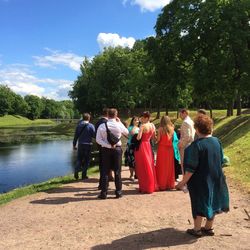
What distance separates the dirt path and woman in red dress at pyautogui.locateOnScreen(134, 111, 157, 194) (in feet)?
1.04

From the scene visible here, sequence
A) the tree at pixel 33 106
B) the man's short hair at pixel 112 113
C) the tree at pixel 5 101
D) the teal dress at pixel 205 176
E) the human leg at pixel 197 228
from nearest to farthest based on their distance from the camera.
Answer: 1. the teal dress at pixel 205 176
2. the human leg at pixel 197 228
3. the man's short hair at pixel 112 113
4. the tree at pixel 5 101
5. the tree at pixel 33 106

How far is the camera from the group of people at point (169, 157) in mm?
6871

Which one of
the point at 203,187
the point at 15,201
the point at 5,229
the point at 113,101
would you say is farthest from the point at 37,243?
the point at 113,101

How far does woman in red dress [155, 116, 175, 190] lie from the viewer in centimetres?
1165

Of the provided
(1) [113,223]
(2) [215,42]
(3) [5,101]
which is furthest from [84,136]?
(3) [5,101]

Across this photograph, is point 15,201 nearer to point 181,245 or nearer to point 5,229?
point 5,229

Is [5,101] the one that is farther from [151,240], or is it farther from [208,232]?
[208,232]

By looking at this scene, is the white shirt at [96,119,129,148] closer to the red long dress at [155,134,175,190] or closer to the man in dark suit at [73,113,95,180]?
the red long dress at [155,134,175,190]

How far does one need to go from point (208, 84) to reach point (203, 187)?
75.9ft

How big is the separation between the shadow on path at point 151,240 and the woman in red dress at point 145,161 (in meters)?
3.61

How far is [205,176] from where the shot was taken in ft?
22.5

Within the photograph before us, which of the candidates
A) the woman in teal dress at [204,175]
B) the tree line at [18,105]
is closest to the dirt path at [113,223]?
the woman in teal dress at [204,175]

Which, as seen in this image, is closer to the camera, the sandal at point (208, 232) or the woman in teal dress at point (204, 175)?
the woman in teal dress at point (204, 175)

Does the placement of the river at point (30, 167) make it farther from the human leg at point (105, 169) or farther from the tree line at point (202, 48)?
the tree line at point (202, 48)
